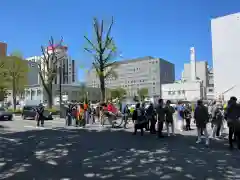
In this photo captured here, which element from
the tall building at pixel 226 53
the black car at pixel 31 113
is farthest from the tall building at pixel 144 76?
the black car at pixel 31 113

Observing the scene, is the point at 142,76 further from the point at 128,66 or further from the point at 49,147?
the point at 49,147

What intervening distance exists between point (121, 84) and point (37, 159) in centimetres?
13659

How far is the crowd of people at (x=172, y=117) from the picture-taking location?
9.96 m

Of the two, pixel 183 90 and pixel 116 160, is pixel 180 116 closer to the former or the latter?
pixel 116 160

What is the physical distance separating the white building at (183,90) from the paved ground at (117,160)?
370 feet

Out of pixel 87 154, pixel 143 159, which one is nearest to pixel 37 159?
pixel 87 154

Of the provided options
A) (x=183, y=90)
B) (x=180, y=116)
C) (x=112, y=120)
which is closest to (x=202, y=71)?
(x=183, y=90)

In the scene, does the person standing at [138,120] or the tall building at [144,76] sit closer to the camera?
the person standing at [138,120]

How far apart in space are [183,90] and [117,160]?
120776 millimetres

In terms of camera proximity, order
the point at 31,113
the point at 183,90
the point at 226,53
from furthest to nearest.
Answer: the point at 183,90, the point at 226,53, the point at 31,113

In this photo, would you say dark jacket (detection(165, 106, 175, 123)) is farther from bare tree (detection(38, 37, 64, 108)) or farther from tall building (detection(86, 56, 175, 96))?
tall building (detection(86, 56, 175, 96))

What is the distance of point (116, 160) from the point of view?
838cm

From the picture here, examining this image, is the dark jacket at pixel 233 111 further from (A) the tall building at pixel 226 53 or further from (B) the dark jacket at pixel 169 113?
(A) the tall building at pixel 226 53

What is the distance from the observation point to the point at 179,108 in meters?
16.1
